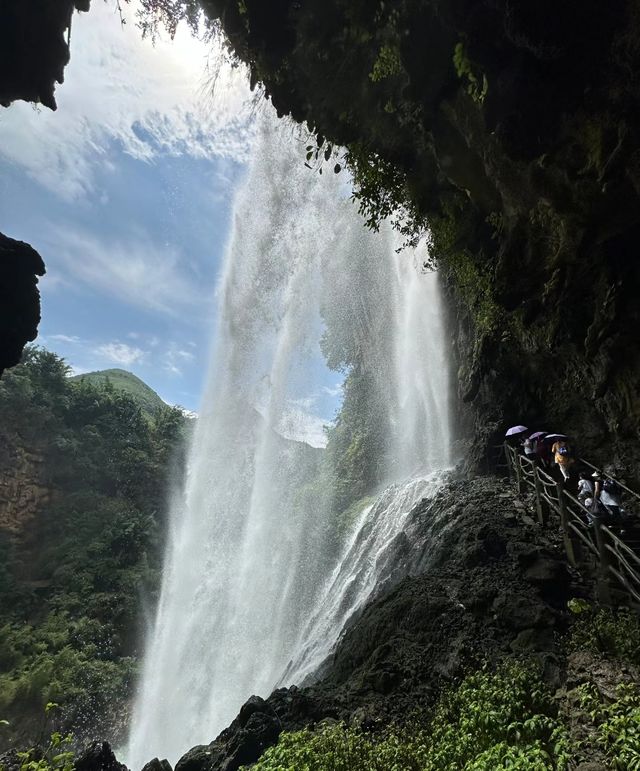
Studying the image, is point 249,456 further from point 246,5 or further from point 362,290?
point 246,5

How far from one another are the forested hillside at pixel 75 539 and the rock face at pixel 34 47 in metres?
21.1

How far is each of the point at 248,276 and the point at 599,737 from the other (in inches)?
913

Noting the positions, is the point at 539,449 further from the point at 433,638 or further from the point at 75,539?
the point at 75,539

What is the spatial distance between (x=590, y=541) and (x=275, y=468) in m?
20.6

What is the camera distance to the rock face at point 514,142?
549 centimetres

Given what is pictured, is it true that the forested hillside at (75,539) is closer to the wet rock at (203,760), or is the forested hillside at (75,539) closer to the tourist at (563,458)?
the wet rock at (203,760)

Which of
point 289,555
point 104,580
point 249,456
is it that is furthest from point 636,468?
point 104,580

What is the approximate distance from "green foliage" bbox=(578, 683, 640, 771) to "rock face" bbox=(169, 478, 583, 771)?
0.56 metres

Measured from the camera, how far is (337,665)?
756 centimetres

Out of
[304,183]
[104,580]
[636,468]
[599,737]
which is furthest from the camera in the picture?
[104,580]

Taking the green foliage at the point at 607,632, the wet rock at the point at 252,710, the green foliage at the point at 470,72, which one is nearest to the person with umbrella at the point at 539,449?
the green foliage at the point at 607,632

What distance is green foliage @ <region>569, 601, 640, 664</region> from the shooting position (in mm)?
4809

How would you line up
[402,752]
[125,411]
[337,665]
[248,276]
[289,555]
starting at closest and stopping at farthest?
[402,752] → [337,665] → [289,555] → [248,276] → [125,411]

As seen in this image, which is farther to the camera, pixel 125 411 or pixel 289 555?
pixel 125 411
